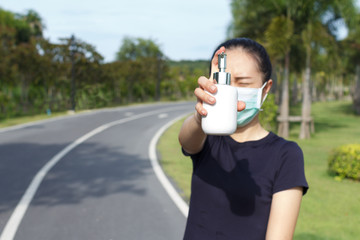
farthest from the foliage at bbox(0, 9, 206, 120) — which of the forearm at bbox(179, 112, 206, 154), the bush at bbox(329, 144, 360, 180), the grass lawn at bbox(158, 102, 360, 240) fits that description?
the forearm at bbox(179, 112, 206, 154)

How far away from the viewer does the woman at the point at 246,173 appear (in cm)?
174

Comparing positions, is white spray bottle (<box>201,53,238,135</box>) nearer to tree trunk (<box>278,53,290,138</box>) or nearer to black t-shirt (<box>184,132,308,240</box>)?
black t-shirt (<box>184,132,308,240</box>)

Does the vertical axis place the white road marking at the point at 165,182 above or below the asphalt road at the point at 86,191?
below

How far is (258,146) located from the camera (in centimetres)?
188

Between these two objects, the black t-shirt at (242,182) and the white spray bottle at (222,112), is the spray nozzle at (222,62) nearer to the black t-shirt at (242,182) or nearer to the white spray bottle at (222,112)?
the white spray bottle at (222,112)

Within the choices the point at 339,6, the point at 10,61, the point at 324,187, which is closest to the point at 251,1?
the point at 339,6

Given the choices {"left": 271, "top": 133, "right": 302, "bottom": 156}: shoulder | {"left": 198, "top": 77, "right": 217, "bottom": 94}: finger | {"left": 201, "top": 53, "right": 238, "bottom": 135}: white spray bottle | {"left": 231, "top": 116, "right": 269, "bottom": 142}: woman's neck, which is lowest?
{"left": 271, "top": 133, "right": 302, "bottom": 156}: shoulder

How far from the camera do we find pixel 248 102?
168 cm

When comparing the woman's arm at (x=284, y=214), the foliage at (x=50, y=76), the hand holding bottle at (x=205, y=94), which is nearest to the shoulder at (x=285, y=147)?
the woman's arm at (x=284, y=214)

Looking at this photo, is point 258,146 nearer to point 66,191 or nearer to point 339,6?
point 66,191

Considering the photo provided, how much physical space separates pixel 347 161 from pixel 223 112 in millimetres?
8400

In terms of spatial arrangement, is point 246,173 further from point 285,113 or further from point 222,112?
point 285,113

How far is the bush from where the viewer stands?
28.5ft

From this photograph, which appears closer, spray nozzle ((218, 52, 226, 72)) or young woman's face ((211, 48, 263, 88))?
spray nozzle ((218, 52, 226, 72))
